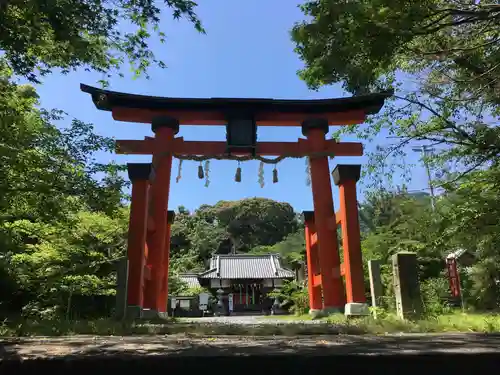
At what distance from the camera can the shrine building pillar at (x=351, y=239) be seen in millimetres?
10281

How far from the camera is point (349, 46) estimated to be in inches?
180

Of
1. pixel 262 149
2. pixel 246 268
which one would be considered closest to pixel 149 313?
pixel 262 149

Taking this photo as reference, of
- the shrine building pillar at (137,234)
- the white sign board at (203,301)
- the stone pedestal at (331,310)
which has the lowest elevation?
the stone pedestal at (331,310)

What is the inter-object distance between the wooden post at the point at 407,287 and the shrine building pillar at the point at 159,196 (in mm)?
6025

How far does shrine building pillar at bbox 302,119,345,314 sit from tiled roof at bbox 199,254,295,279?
59.9 feet

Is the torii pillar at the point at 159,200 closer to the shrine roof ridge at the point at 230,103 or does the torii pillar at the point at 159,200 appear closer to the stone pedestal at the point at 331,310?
the shrine roof ridge at the point at 230,103

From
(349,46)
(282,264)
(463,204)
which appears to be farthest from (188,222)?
(349,46)

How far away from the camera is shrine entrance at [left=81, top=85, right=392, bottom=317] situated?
10.8m

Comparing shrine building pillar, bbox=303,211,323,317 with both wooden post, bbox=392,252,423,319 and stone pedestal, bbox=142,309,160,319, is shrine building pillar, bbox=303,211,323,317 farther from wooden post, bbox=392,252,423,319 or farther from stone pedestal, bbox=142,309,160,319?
wooden post, bbox=392,252,423,319

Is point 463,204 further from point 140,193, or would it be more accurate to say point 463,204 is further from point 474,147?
point 140,193

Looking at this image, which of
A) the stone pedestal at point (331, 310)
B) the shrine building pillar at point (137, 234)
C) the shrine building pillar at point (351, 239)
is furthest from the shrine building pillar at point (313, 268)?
the shrine building pillar at point (137, 234)

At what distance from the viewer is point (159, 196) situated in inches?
440

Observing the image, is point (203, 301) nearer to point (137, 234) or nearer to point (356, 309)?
point (356, 309)

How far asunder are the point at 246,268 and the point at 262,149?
818 inches
